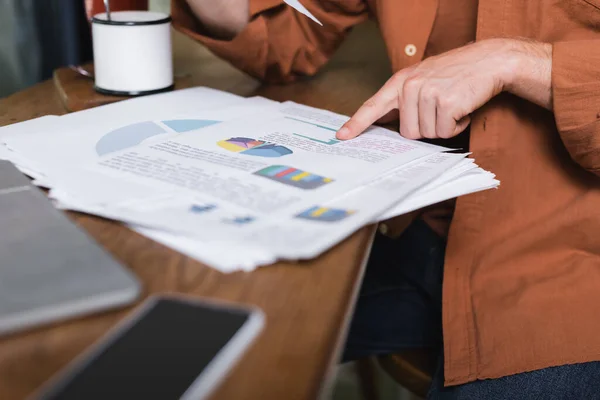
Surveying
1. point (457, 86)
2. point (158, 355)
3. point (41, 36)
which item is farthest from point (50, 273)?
point (41, 36)

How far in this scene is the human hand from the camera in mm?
664

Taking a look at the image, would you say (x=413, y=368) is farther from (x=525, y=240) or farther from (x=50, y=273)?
(x=50, y=273)

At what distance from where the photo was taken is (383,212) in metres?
0.45

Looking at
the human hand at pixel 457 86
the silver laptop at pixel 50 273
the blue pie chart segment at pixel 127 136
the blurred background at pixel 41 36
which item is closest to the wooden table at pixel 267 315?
the silver laptop at pixel 50 273

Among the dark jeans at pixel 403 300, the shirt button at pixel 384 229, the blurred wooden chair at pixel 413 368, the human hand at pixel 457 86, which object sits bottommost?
the blurred wooden chair at pixel 413 368

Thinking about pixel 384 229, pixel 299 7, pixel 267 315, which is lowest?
pixel 384 229

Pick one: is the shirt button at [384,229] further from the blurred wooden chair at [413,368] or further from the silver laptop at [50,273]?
the silver laptop at [50,273]

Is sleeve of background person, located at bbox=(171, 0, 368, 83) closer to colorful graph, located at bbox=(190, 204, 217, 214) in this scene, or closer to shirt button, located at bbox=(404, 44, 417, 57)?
shirt button, located at bbox=(404, 44, 417, 57)

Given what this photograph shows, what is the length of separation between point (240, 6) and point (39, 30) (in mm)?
442

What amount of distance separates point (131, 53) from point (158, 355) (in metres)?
0.58

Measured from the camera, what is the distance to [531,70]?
67 cm

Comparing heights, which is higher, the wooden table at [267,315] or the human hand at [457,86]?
the human hand at [457,86]

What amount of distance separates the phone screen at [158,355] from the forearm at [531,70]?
48cm

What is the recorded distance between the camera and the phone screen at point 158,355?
0.27 meters
